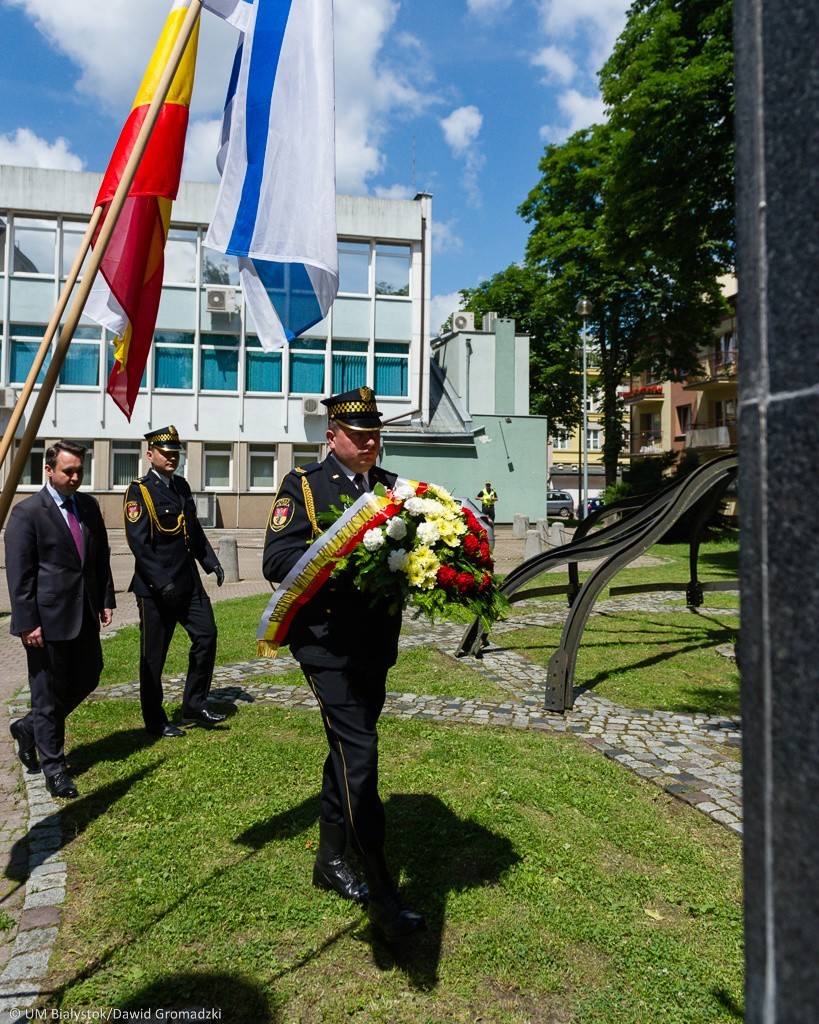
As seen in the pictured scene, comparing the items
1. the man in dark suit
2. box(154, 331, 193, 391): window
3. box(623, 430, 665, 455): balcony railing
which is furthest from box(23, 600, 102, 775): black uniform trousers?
box(623, 430, 665, 455): balcony railing

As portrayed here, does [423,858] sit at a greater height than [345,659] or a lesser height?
lesser

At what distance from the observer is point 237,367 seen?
33625 millimetres

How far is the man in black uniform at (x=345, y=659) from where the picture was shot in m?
3.35

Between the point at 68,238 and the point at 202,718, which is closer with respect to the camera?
the point at 202,718

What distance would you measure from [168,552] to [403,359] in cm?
2993

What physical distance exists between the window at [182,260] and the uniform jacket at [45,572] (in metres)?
29.4

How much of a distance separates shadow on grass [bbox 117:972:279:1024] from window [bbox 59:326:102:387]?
3211cm

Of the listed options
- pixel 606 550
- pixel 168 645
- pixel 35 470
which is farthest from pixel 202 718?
pixel 35 470

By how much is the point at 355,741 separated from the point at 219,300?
3109cm

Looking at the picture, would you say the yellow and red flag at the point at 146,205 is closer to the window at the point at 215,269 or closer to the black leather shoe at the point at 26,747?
the black leather shoe at the point at 26,747

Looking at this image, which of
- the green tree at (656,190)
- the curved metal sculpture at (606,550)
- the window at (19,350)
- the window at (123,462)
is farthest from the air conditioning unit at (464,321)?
the curved metal sculpture at (606,550)

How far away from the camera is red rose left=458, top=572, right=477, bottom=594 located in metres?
3.34

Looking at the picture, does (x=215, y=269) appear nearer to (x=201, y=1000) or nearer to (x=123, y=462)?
(x=123, y=462)

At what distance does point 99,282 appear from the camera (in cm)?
472
